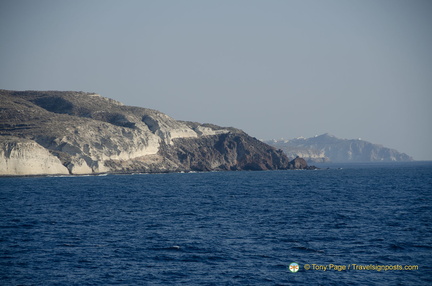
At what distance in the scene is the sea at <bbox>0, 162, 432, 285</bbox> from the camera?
32094 mm

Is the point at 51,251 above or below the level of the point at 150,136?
below

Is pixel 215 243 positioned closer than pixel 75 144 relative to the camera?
Yes

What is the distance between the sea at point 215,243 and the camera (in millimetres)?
32094

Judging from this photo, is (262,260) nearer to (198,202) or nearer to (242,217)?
(242,217)

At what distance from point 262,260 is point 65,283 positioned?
42.2 ft

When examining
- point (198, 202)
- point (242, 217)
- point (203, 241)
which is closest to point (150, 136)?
point (198, 202)

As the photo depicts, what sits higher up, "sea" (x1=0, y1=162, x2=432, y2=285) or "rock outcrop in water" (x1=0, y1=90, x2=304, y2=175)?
"rock outcrop in water" (x1=0, y1=90, x2=304, y2=175)

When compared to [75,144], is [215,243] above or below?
below

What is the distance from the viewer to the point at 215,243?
41406 millimetres

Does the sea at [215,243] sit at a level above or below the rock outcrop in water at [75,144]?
below

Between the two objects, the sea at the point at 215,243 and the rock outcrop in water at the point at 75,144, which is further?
the rock outcrop in water at the point at 75,144

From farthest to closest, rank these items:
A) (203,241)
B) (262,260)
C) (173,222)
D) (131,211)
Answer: (131,211)
(173,222)
(203,241)
(262,260)

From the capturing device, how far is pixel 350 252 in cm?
3775

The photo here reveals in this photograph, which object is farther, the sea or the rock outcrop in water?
the rock outcrop in water
